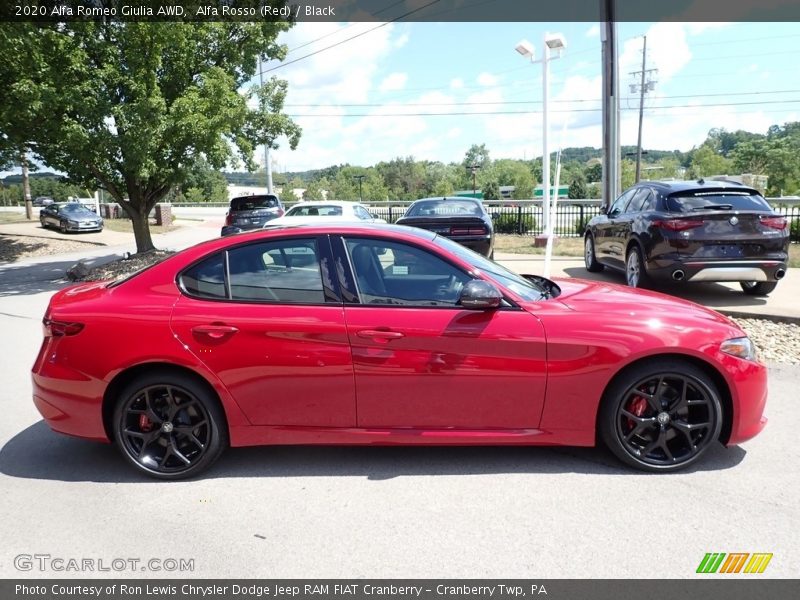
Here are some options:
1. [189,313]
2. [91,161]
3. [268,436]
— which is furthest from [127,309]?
[91,161]

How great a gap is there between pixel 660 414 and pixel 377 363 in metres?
1.71

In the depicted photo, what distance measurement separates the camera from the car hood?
376 centimetres

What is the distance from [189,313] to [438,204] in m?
9.85

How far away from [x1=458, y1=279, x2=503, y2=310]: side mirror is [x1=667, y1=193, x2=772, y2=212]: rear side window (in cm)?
536

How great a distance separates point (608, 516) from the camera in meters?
3.24

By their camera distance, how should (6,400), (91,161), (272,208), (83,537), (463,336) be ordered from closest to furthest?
(83,537) → (463,336) → (6,400) → (91,161) → (272,208)

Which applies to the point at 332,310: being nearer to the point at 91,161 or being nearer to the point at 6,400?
the point at 6,400

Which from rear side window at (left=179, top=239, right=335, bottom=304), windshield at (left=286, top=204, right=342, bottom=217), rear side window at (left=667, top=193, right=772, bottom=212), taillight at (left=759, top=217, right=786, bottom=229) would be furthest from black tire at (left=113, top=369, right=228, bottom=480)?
windshield at (left=286, top=204, right=342, bottom=217)

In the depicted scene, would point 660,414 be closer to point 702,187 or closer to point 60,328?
point 60,328

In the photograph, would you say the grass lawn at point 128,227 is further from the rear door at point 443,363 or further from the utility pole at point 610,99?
the rear door at point 443,363

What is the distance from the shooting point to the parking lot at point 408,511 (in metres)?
2.91

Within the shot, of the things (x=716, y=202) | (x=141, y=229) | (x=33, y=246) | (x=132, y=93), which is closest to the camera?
(x=716, y=202)

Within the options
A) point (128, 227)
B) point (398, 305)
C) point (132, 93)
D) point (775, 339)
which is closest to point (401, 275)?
point (398, 305)

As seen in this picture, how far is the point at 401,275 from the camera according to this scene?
3859mm
